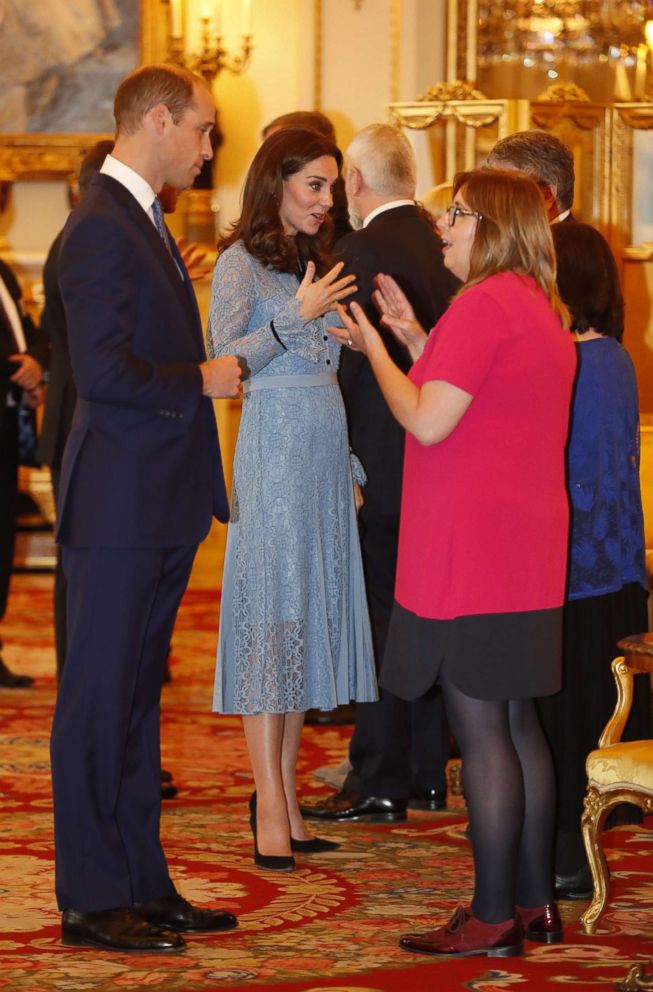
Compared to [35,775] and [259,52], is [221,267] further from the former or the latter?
[259,52]

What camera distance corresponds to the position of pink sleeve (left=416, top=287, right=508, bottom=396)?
122 inches

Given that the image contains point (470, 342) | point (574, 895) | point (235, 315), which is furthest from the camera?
point (235, 315)

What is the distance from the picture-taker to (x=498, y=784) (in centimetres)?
Result: 324

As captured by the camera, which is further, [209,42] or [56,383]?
[209,42]

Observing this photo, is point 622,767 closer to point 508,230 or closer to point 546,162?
point 508,230

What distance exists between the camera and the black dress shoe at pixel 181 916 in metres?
3.50

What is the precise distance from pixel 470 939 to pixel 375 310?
1.96 metres

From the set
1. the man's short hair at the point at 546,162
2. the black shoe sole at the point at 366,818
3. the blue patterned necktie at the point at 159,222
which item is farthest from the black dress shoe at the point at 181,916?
the man's short hair at the point at 546,162

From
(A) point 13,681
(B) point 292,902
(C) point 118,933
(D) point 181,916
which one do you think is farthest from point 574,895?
(A) point 13,681

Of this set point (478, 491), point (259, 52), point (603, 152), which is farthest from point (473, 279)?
point (259, 52)

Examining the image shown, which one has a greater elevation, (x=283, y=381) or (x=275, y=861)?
(x=283, y=381)

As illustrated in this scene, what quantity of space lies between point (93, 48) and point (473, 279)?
6793mm

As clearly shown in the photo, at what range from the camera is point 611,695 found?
3.88m

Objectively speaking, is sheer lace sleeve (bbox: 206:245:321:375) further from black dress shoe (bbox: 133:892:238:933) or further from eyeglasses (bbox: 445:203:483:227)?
black dress shoe (bbox: 133:892:238:933)
